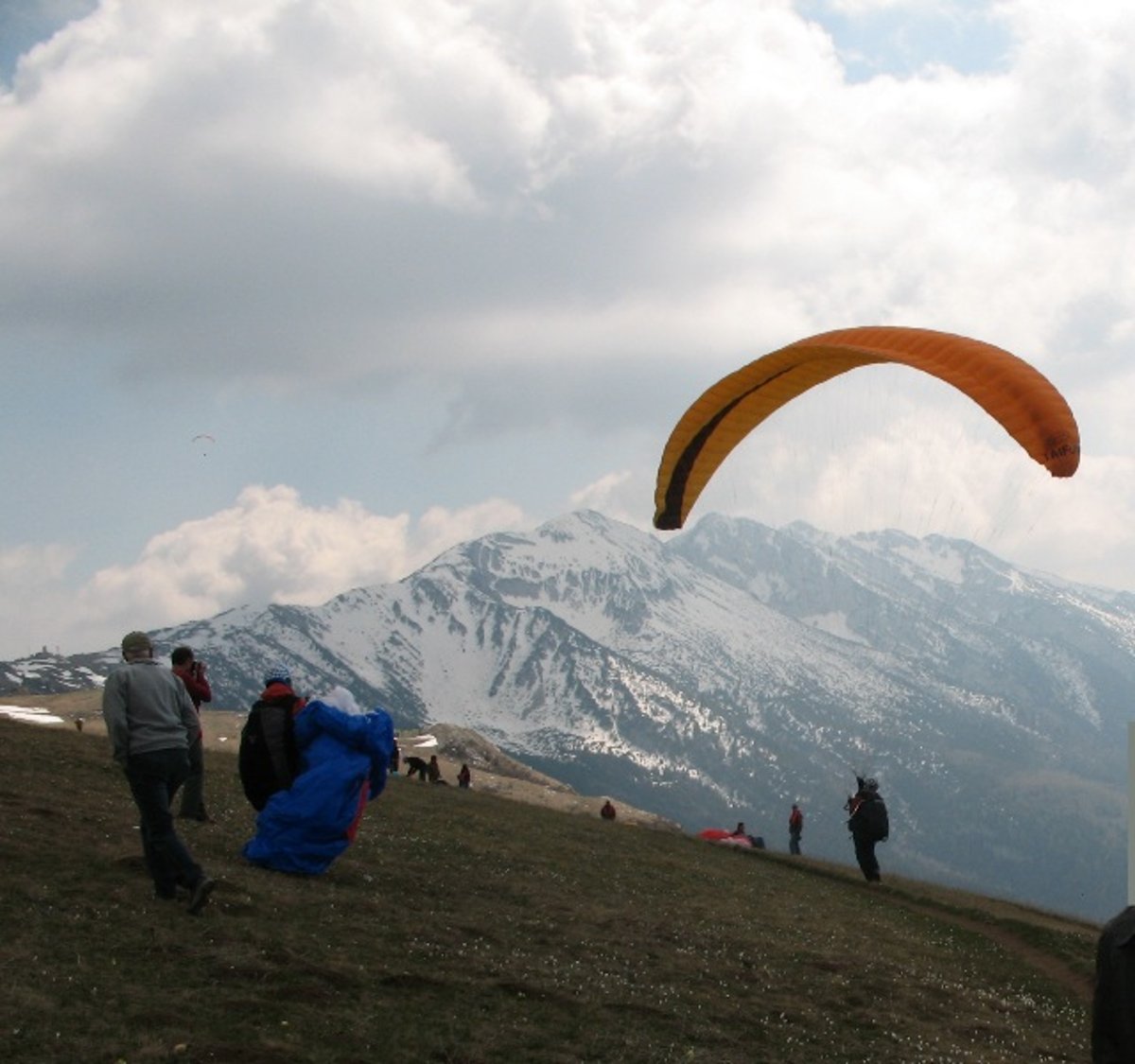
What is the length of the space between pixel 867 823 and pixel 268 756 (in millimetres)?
19210

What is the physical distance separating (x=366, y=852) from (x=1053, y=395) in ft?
41.6

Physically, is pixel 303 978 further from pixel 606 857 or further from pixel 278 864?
pixel 606 857

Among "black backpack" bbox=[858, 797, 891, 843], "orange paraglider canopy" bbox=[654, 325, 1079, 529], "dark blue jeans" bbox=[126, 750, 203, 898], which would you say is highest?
"orange paraglider canopy" bbox=[654, 325, 1079, 529]

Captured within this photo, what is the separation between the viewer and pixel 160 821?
13.5 metres

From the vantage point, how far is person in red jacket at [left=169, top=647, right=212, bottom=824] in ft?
63.1

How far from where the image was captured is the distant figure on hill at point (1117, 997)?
689 cm

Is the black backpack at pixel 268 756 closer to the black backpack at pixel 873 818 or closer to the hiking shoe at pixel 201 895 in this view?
the hiking shoe at pixel 201 895

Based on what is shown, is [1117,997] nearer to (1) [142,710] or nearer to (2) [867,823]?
(1) [142,710]

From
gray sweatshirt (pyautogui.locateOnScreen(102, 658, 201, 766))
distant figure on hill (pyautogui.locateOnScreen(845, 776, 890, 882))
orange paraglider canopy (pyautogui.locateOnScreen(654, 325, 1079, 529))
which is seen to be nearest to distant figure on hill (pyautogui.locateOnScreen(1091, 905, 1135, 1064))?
gray sweatshirt (pyautogui.locateOnScreen(102, 658, 201, 766))

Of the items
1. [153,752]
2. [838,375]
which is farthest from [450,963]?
[838,375]

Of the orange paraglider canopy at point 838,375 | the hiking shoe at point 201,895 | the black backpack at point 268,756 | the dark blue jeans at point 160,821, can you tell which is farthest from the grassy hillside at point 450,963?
the orange paraglider canopy at point 838,375

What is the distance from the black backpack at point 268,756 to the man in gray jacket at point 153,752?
9.49ft

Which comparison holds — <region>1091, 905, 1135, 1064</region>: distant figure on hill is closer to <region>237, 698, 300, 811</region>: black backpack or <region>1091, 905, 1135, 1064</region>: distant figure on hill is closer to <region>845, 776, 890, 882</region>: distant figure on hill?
<region>237, 698, 300, 811</region>: black backpack

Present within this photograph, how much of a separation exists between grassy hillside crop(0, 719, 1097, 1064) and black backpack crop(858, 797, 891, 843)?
289 inches
